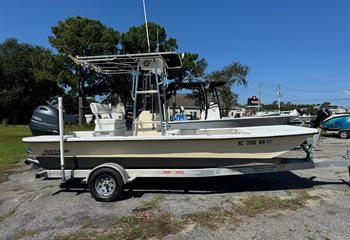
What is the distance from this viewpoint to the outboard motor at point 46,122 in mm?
5758

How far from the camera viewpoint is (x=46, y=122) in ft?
18.9

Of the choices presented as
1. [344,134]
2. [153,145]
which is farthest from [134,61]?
[344,134]

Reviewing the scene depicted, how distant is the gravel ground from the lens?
3770 millimetres

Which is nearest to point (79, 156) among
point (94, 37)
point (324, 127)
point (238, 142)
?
point (238, 142)

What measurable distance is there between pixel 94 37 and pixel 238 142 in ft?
81.4

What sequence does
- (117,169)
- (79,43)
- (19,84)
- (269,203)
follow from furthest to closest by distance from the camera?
(19,84) < (79,43) < (117,169) < (269,203)

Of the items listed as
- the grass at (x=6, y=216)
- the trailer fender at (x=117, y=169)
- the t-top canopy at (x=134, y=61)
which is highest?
the t-top canopy at (x=134, y=61)

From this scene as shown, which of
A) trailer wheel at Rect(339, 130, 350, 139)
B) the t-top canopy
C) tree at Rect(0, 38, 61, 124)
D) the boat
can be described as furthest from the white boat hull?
tree at Rect(0, 38, 61, 124)

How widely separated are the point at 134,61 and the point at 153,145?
1.72 m

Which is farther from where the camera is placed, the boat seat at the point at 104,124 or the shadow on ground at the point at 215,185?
the boat seat at the point at 104,124

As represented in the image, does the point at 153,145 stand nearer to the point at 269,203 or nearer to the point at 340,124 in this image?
the point at 269,203

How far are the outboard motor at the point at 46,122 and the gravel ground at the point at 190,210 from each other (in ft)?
3.71

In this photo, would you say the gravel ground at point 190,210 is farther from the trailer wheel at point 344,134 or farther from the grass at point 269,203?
the trailer wheel at point 344,134

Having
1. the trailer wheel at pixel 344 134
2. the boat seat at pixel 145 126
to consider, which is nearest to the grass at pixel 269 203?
the boat seat at pixel 145 126
